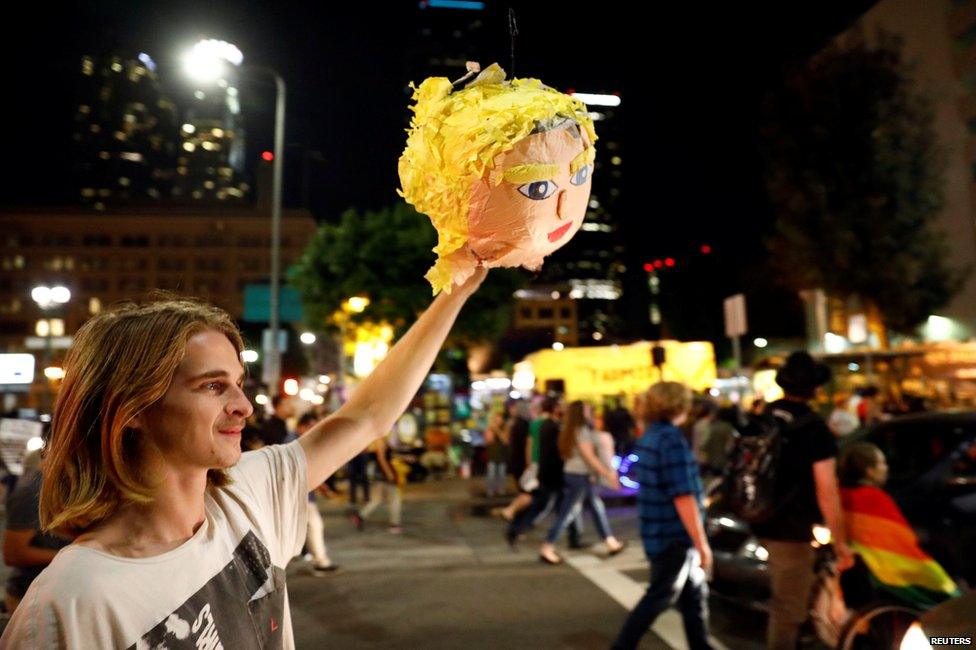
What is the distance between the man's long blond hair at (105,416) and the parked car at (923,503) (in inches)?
178

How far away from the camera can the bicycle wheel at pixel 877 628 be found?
418cm

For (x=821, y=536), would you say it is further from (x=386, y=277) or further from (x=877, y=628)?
(x=386, y=277)

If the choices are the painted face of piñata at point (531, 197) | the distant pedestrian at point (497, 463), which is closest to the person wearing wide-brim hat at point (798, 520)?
the painted face of piñata at point (531, 197)

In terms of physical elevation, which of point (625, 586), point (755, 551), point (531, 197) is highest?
point (531, 197)

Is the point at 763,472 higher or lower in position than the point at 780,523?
higher

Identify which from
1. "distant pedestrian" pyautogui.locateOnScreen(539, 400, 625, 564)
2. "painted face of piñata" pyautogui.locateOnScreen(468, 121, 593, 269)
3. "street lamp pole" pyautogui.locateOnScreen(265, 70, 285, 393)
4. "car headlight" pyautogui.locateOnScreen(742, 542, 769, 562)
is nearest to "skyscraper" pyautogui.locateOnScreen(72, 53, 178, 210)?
"street lamp pole" pyautogui.locateOnScreen(265, 70, 285, 393)

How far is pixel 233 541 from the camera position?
1594mm

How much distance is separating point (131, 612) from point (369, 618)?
5579 mm

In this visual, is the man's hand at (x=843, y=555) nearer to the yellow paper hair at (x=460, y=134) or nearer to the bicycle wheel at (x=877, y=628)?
the bicycle wheel at (x=877, y=628)

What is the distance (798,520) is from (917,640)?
1292mm

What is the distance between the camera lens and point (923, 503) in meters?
5.41

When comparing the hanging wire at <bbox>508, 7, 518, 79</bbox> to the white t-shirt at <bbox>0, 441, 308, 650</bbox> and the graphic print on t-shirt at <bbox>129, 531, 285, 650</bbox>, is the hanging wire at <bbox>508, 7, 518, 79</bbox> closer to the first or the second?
the white t-shirt at <bbox>0, 441, 308, 650</bbox>

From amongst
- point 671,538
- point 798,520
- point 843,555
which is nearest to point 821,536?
point 843,555

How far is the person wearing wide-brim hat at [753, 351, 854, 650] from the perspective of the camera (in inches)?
164
